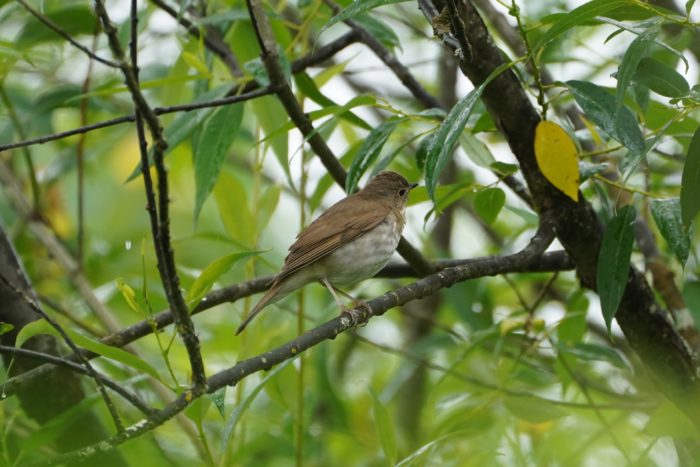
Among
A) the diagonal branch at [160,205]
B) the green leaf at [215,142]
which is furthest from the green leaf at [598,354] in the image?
the diagonal branch at [160,205]

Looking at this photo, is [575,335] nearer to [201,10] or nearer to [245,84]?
[245,84]

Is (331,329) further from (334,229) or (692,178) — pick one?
(334,229)

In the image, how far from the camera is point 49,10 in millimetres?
4574

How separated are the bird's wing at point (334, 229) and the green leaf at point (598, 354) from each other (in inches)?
40.8

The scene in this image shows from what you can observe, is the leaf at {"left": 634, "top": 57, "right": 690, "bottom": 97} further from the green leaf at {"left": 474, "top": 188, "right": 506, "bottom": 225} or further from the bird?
the bird

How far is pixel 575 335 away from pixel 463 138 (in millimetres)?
1063

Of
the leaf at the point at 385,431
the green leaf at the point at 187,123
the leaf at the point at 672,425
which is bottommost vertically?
the leaf at the point at 672,425

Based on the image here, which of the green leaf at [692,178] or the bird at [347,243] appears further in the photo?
the bird at [347,243]

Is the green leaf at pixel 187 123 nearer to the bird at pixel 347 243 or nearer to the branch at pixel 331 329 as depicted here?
the bird at pixel 347 243

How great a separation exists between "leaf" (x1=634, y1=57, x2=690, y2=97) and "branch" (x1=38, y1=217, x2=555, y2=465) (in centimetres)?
63

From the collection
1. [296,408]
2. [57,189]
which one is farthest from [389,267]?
[57,189]

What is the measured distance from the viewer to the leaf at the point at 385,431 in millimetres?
3154

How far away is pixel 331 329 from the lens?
2604 millimetres

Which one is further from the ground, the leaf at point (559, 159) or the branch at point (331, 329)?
the leaf at point (559, 159)
